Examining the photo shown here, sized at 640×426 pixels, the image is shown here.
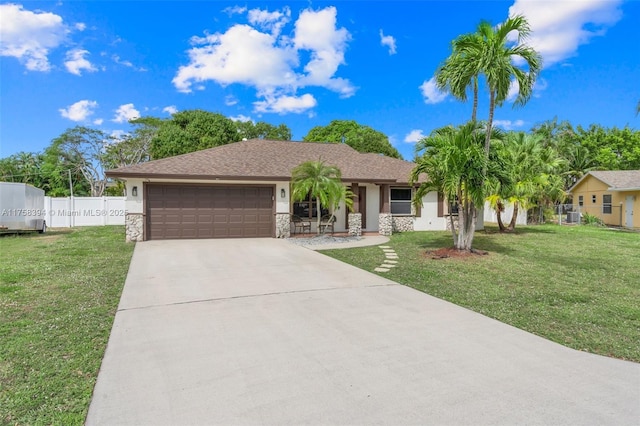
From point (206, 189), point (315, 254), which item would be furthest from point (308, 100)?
point (315, 254)

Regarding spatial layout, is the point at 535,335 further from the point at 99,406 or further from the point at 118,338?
the point at 118,338

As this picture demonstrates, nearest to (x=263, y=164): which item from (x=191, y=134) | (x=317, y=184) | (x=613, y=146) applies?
(x=317, y=184)

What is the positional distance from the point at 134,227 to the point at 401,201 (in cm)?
1167

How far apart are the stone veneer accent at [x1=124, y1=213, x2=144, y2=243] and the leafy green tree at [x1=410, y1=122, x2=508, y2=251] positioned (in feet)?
32.2

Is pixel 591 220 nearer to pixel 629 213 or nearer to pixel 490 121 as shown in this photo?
pixel 629 213

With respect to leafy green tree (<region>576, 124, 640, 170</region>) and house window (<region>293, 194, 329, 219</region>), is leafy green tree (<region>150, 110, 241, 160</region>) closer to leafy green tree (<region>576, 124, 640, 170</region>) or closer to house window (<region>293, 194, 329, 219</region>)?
house window (<region>293, 194, 329, 219</region>)

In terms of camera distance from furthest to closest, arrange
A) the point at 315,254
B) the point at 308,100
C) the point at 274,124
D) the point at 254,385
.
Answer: the point at 274,124, the point at 308,100, the point at 315,254, the point at 254,385

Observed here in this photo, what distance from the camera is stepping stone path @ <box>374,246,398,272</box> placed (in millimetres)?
8203

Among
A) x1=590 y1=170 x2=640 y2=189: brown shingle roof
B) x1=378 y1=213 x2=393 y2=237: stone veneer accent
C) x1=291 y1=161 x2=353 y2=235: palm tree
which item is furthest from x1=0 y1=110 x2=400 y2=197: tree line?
x1=291 y1=161 x2=353 y2=235: palm tree

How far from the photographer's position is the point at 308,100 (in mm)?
34000

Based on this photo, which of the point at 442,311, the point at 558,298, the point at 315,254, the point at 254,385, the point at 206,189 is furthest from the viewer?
the point at 206,189

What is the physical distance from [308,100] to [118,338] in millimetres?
32500

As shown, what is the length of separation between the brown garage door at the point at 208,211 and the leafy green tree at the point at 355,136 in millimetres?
22641

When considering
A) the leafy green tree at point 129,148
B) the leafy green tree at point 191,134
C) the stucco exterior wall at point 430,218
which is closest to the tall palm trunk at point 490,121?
the stucco exterior wall at point 430,218
